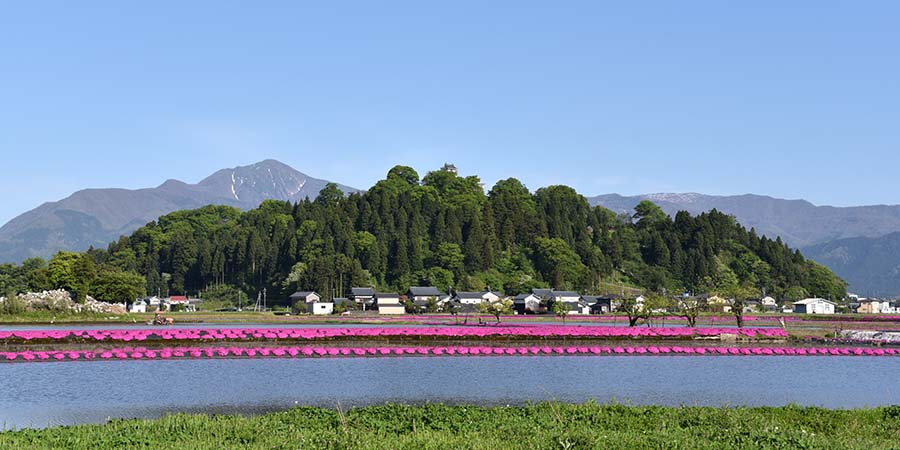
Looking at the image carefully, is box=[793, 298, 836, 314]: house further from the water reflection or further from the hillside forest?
the water reflection

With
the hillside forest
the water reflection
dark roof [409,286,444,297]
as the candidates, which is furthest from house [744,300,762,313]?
the water reflection

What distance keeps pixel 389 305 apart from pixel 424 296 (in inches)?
409

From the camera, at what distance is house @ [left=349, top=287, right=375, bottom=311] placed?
148m

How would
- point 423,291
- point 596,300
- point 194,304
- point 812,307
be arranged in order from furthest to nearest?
point 194,304 → point 812,307 → point 596,300 → point 423,291

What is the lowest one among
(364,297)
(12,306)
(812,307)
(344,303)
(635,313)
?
(812,307)

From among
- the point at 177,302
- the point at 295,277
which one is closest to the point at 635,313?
the point at 295,277

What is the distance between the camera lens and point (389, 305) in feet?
467

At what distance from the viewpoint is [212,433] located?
20266mm

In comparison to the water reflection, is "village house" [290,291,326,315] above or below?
above

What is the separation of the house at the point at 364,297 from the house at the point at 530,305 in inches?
950

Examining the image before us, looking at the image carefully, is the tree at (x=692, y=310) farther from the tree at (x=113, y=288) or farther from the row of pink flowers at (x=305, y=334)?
the tree at (x=113, y=288)

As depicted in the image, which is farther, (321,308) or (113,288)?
(321,308)

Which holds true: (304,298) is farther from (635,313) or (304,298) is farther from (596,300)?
(635,313)

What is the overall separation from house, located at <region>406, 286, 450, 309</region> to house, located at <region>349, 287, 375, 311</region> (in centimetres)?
689
